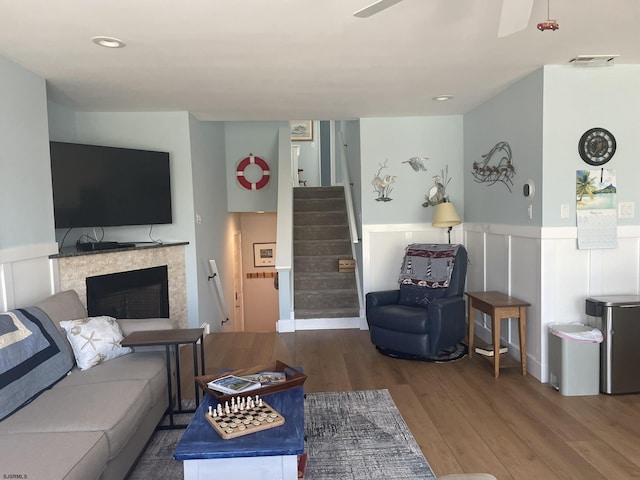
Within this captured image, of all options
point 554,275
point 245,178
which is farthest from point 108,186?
point 554,275

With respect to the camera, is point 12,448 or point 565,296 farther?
point 565,296

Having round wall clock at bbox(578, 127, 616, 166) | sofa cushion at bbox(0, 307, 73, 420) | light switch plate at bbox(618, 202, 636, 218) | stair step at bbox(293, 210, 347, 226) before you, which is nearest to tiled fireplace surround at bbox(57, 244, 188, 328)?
sofa cushion at bbox(0, 307, 73, 420)

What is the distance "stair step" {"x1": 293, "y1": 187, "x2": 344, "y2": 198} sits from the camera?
6746 mm

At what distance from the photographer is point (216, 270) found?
205 inches

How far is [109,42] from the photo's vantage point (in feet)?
8.39

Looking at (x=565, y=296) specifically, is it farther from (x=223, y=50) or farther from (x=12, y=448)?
(x=12, y=448)

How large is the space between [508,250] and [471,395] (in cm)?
135

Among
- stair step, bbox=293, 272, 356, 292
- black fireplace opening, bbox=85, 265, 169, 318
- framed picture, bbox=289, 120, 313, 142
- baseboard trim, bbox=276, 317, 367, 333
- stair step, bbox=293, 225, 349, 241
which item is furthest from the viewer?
framed picture, bbox=289, 120, 313, 142

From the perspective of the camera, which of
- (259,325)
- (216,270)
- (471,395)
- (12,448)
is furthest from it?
(259,325)

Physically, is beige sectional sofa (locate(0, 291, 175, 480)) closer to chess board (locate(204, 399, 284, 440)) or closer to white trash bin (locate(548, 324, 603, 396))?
chess board (locate(204, 399, 284, 440))

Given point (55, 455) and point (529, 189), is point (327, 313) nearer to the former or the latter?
point (529, 189)

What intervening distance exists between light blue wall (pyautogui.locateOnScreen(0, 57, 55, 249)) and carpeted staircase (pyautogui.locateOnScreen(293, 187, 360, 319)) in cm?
283

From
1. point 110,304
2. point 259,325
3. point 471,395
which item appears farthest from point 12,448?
point 259,325

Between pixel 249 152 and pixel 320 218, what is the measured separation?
4.56 ft
